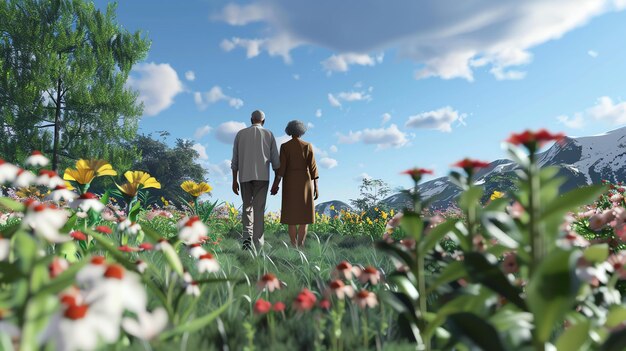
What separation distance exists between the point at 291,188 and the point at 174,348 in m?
5.83

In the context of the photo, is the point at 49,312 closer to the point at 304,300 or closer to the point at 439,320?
the point at 304,300

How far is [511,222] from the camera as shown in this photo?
1.77 metres

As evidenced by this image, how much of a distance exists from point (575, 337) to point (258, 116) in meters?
6.54

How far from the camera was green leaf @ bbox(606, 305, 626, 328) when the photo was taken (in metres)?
1.99

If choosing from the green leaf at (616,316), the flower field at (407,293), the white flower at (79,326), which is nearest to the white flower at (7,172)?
the flower field at (407,293)

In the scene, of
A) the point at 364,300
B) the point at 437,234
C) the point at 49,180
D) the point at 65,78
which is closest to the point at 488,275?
the point at 437,234

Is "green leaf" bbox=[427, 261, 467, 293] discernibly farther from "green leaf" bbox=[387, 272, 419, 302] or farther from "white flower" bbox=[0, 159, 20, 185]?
"white flower" bbox=[0, 159, 20, 185]

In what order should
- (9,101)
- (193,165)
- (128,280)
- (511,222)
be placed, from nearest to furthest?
(128,280) → (511,222) → (9,101) → (193,165)

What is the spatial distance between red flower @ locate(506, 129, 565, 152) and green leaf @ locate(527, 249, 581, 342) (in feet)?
1.17

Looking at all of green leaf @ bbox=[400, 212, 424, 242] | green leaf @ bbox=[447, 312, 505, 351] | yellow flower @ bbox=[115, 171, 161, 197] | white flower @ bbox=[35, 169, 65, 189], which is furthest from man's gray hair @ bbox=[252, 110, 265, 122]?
green leaf @ bbox=[447, 312, 505, 351]

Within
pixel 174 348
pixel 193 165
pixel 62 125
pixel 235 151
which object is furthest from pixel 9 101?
pixel 174 348

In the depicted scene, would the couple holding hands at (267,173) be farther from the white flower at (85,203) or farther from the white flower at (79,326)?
the white flower at (79,326)

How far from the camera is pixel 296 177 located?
782 cm

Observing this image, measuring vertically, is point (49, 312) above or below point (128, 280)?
below
